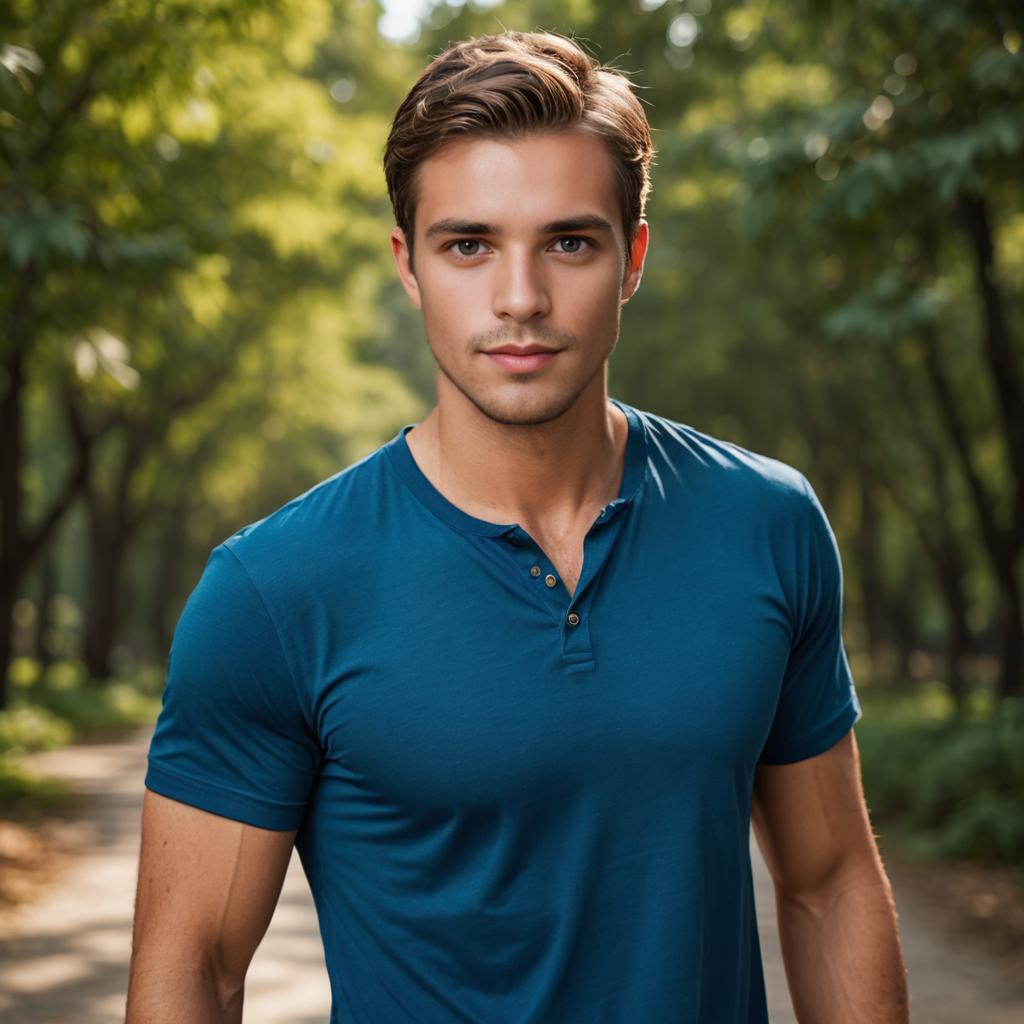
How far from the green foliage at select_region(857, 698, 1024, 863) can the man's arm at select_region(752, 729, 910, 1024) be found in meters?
8.43

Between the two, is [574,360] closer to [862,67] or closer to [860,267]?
[862,67]

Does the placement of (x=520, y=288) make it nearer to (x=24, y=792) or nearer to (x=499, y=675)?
(x=499, y=675)

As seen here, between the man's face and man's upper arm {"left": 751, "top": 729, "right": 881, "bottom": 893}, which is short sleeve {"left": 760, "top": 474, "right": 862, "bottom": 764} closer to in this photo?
man's upper arm {"left": 751, "top": 729, "right": 881, "bottom": 893}

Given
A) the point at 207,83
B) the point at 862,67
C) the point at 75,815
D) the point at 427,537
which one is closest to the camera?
the point at 427,537

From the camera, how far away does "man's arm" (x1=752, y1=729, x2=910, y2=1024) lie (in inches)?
91.7

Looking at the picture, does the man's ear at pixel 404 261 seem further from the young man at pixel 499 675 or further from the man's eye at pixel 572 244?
the man's eye at pixel 572 244

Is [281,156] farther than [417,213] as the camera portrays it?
Yes

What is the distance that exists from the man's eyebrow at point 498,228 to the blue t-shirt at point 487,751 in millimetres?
410

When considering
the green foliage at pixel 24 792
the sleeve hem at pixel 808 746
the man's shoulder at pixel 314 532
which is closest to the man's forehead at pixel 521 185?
the man's shoulder at pixel 314 532

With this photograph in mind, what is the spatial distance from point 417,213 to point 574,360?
326 mm

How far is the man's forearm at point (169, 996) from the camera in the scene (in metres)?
2.07

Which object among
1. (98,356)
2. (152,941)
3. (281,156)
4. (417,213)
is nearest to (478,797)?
(152,941)

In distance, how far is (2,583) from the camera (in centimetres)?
1547

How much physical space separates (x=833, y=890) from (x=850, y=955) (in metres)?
0.10
